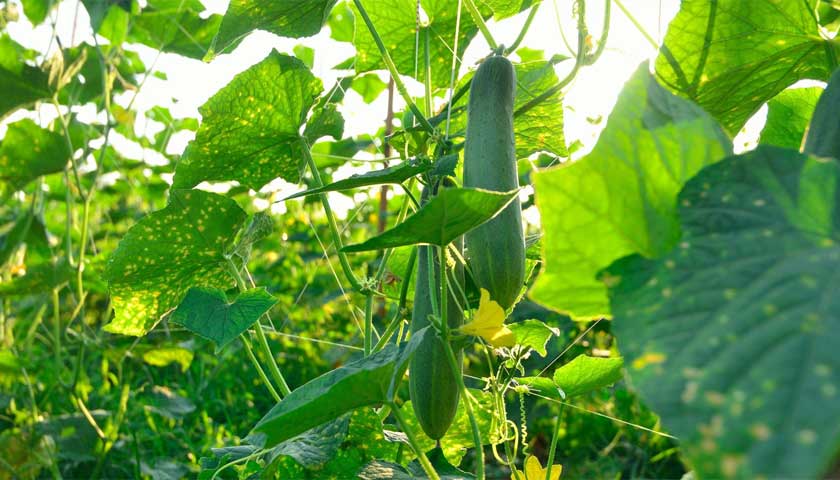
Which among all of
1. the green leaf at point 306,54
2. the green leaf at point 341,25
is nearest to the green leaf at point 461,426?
the green leaf at point 341,25

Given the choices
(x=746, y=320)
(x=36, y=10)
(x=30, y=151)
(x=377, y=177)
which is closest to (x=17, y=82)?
(x=30, y=151)

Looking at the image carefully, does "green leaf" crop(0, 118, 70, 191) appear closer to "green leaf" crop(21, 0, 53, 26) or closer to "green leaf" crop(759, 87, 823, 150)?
"green leaf" crop(21, 0, 53, 26)

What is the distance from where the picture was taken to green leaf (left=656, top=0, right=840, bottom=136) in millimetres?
695

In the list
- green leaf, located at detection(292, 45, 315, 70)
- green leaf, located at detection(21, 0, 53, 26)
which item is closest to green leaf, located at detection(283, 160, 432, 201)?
green leaf, located at detection(292, 45, 315, 70)

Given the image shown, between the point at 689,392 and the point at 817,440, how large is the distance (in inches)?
2.1

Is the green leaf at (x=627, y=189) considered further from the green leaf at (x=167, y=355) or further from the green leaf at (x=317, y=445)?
the green leaf at (x=167, y=355)

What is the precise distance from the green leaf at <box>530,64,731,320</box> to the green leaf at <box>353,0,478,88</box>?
0.56m

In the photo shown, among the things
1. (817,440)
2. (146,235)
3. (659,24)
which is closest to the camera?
(817,440)

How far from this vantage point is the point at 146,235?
1.00 m

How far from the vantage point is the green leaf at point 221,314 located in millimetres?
844

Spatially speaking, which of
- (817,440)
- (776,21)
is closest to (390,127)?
(776,21)

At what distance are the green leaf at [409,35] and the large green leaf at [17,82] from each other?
1.00m

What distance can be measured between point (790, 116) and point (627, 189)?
48cm

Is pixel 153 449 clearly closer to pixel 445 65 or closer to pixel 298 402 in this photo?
pixel 445 65
